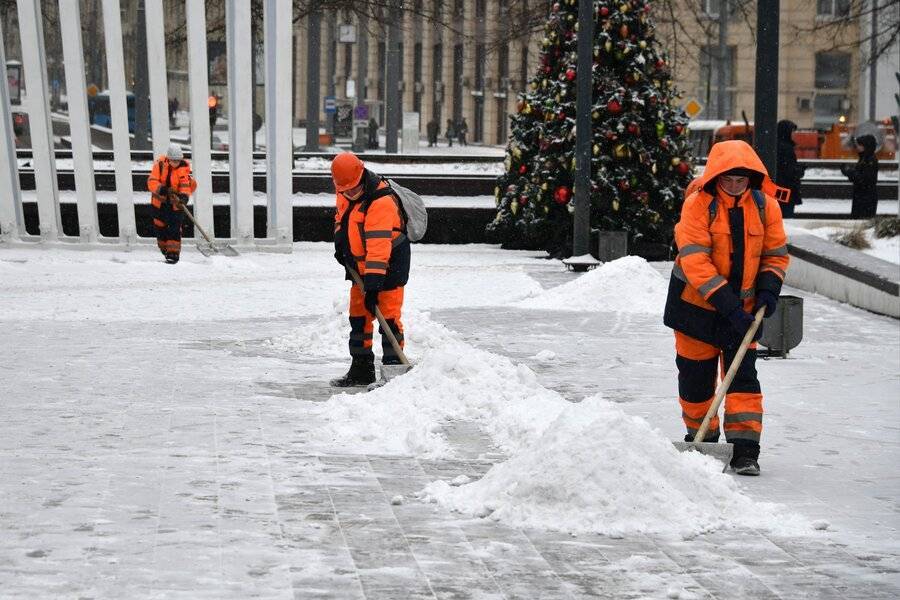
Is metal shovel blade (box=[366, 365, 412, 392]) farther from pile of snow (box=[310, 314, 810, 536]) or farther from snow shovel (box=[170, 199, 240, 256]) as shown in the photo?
snow shovel (box=[170, 199, 240, 256])

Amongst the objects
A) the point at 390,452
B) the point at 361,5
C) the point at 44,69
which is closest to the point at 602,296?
the point at 390,452

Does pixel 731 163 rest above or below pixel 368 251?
above

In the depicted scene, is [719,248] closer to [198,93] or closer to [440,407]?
[440,407]

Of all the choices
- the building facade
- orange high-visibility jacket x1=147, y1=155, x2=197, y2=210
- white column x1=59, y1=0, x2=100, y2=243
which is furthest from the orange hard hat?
the building facade

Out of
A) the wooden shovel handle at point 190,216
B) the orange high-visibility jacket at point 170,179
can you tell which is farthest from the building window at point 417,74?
the orange high-visibility jacket at point 170,179

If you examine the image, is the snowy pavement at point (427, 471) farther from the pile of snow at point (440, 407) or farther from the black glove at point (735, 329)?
the black glove at point (735, 329)

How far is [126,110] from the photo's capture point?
60.4ft

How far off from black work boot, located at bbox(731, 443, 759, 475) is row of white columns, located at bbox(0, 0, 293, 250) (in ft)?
39.3

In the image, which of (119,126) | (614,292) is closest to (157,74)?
(119,126)

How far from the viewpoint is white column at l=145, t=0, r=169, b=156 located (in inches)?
715

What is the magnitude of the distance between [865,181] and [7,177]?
11.9m

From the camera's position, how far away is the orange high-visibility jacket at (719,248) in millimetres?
7004

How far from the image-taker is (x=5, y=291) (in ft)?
48.2

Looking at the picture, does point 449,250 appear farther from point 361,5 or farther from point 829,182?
point 829,182
